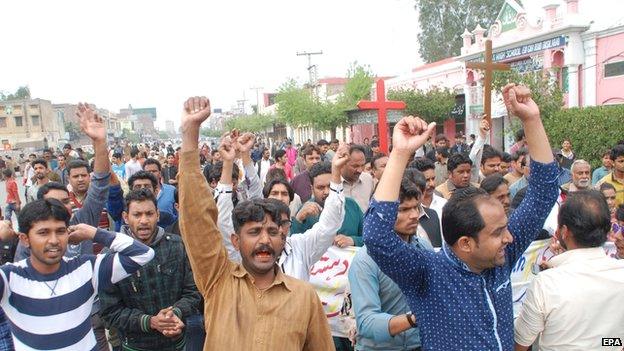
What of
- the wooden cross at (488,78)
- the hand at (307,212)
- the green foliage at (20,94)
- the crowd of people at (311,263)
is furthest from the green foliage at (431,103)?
the green foliage at (20,94)

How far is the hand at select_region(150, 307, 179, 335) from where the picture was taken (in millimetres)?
3074

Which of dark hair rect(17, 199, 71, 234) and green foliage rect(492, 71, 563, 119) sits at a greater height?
green foliage rect(492, 71, 563, 119)

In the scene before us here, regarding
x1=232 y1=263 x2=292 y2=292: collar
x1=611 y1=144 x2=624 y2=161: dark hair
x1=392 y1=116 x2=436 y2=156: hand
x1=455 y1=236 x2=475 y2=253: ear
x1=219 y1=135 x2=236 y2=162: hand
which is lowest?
x1=232 y1=263 x2=292 y2=292: collar

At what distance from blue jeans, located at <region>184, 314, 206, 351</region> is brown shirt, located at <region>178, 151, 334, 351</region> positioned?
1741mm

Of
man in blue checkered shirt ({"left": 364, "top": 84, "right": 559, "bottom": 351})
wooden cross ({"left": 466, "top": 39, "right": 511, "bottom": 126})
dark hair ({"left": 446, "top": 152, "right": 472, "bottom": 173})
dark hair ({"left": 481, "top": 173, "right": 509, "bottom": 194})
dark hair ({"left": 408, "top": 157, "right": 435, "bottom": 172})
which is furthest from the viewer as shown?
wooden cross ({"left": 466, "top": 39, "right": 511, "bottom": 126})

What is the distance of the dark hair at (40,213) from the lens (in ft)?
9.34

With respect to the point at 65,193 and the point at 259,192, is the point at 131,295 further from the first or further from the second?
the point at 259,192

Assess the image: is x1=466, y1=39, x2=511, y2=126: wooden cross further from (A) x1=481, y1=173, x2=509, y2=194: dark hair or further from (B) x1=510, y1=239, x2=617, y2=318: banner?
(B) x1=510, y1=239, x2=617, y2=318: banner

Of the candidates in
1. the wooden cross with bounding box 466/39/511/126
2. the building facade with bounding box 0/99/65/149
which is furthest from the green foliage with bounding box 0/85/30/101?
the wooden cross with bounding box 466/39/511/126

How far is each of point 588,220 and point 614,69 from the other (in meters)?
16.9

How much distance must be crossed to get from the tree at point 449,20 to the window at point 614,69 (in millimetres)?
22482

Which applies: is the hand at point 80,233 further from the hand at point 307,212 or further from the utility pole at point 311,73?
the utility pole at point 311,73

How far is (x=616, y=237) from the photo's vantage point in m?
3.50

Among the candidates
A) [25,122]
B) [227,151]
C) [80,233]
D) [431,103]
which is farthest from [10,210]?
[25,122]
